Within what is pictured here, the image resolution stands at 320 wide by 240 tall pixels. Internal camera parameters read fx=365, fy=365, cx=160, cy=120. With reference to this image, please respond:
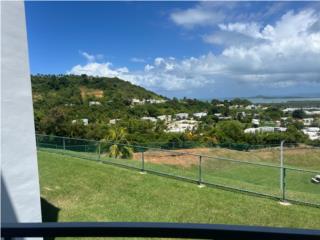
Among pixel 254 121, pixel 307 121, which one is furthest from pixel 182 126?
pixel 307 121

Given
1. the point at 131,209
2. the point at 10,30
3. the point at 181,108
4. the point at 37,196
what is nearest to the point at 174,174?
the point at 131,209

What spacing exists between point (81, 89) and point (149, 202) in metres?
49.6

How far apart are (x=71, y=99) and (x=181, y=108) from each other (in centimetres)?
2049

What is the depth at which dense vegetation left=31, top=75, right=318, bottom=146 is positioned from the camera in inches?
1390

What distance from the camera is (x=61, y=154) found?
1501cm

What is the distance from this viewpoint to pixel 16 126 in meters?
4.86

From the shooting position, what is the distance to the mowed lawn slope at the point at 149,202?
813 cm

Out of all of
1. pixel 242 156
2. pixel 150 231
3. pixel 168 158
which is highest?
pixel 150 231

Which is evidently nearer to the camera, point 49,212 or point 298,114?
point 49,212

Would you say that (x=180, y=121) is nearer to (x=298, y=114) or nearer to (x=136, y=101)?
(x=136, y=101)

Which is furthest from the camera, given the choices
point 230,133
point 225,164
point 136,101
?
point 136,101

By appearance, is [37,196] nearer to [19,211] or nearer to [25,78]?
[19,211]

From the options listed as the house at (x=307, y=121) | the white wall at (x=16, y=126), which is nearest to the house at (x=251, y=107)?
the house at (x=307, y=121)

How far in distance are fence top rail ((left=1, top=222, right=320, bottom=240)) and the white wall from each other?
340 cm
